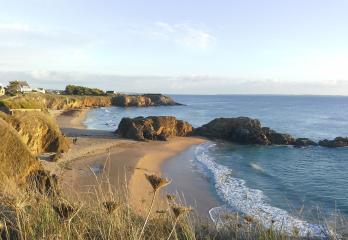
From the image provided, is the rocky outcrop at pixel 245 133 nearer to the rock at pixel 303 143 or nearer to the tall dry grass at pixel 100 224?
the rock at pixel 303 143

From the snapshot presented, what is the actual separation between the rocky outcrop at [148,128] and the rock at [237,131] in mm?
3587

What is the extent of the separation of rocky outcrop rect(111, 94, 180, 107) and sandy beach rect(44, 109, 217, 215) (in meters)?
75.6

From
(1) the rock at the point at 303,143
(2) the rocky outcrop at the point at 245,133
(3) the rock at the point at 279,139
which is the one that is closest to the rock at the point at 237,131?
(2) the rocky outcrop at the point at 245,133

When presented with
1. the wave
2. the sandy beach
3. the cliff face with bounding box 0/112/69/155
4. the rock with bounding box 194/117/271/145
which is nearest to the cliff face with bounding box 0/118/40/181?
the sandy beach

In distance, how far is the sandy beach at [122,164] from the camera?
Answer: 1865cm

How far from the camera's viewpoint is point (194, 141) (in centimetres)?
4344

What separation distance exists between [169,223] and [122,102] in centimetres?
11512

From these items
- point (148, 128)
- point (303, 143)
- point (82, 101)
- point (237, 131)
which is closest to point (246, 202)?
point (148, 128)

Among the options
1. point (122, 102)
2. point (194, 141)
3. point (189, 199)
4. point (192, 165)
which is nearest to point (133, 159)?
point (192, 165)

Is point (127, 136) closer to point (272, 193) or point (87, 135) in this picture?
point (87, 135)

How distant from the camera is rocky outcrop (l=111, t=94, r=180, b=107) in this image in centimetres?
12006

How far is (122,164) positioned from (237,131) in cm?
2013

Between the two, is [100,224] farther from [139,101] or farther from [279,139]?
[139,101]

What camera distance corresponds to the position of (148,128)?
42406mm
